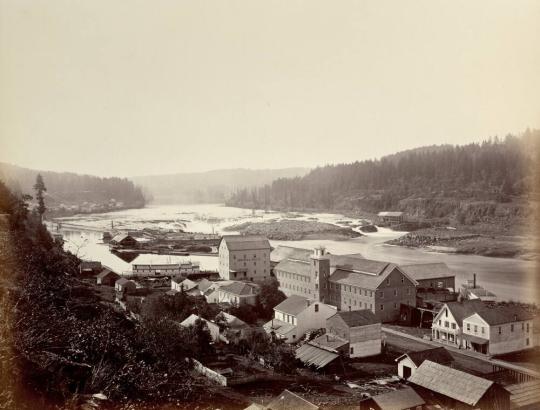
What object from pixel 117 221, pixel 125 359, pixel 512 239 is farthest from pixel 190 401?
pixel 117 221

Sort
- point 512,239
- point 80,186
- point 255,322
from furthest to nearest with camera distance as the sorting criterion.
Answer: point 80,186 → point 512,239 → point 255,322

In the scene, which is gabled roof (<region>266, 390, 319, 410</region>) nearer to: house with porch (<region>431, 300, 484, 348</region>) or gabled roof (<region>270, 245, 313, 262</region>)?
house with porch (<region>431, 300, 484, 348</region>)

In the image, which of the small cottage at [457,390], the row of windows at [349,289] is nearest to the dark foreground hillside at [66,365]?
the small cottage at [457,390]

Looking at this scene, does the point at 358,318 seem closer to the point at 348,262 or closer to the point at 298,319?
the point at 298,319

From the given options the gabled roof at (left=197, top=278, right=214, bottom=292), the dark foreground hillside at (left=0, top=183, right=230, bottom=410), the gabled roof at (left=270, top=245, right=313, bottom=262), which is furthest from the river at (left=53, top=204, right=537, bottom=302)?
the dark foreground hillside at (left=0, top=183, right=230, bottom=410)

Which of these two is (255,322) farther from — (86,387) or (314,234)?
(314,234)

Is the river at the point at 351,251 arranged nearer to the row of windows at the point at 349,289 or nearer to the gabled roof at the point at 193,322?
the gabled roof at the point at 193,322
